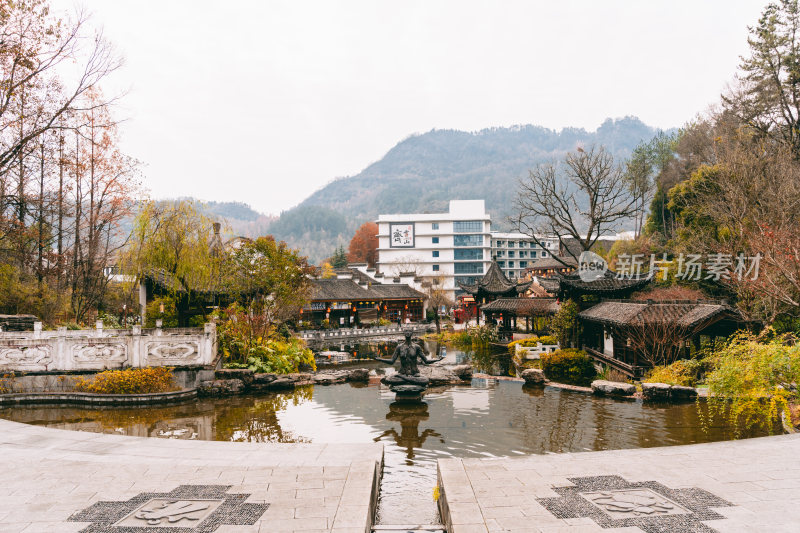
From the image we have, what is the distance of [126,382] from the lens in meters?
12.0

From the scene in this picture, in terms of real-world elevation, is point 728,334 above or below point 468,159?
below

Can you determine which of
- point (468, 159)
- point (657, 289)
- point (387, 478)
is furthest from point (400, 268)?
point (468, 159)

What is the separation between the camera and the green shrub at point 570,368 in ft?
50.9

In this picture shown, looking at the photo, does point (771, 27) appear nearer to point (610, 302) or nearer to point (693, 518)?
point (610, 302)

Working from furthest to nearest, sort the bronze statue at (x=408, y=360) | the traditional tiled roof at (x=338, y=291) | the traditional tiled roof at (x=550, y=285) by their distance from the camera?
1. the traditional tiled roof at (x=338, y=291)
2. the traditional tiled roof at (x=550, y=285)
3. the bronze statue at (x=408, y=360)

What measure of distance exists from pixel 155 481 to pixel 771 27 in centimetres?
3185

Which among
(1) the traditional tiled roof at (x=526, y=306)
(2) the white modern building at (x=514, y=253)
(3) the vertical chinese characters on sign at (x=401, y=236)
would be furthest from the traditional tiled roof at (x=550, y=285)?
(2) the white modern building at (x=514, y=253)

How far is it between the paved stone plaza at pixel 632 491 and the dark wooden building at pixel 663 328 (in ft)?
23.9

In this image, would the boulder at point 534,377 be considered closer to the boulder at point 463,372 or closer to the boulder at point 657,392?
the boulder at point 463,372

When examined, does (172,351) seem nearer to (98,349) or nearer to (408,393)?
(98,349)

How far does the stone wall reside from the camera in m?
12.2

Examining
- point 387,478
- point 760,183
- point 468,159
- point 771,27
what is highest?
point 468,159

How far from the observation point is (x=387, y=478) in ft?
23.2

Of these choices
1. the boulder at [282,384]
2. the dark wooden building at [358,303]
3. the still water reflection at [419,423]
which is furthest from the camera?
the dark wooden building at [358,303]
